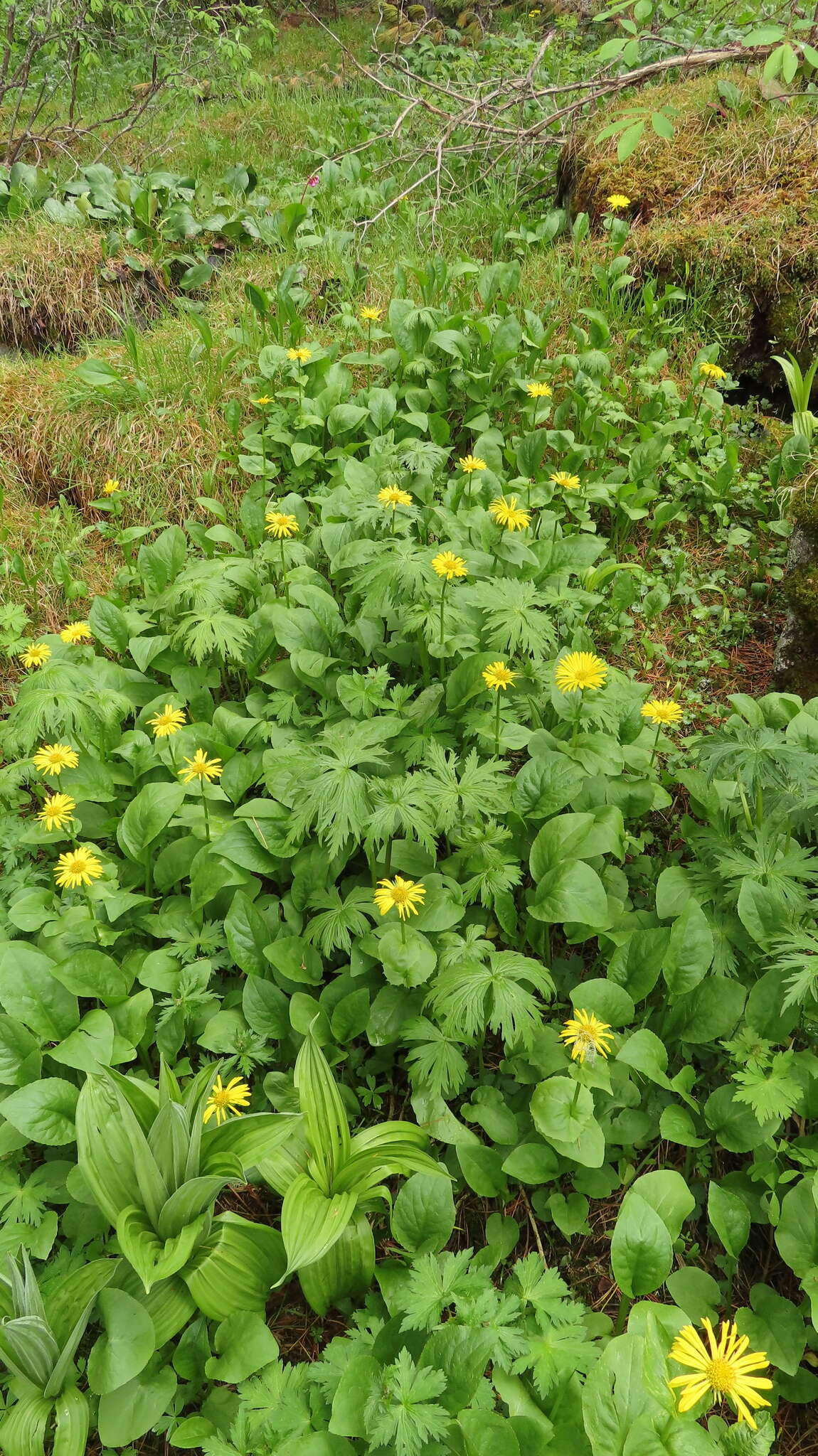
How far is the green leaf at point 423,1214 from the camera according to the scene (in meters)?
1.70

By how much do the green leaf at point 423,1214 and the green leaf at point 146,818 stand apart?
1.10 meters

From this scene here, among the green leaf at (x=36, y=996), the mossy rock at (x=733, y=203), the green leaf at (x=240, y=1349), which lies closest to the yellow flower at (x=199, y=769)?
the green leaf at (x=36, y=996)

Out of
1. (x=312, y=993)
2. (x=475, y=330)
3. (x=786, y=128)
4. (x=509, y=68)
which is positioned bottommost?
(x=312, y=993)

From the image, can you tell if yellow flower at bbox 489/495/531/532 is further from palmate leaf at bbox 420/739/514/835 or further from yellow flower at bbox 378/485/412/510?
palmate leaf at bbox 420/739/514/835

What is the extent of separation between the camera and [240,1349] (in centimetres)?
160

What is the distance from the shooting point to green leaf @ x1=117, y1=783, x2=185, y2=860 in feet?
7.59

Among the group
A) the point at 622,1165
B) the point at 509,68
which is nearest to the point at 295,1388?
the point at 622,1165

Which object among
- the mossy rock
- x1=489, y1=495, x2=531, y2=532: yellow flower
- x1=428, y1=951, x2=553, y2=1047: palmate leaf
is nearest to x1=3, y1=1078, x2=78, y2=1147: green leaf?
x1=428, y1=951, x2=553, y2=1047: palmate leaf

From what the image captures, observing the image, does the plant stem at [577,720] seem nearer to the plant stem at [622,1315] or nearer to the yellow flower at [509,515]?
the yellow flower at [509,515]

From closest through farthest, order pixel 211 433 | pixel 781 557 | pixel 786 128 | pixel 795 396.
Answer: pixel 781 557
pixel 795 396
pixel 211 433
pixel 786 128

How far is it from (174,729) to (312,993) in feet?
2.56

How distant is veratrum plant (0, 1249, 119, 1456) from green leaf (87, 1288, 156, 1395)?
36 millimetres

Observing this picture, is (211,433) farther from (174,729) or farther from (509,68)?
(509,68)

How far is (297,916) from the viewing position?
2.23m
